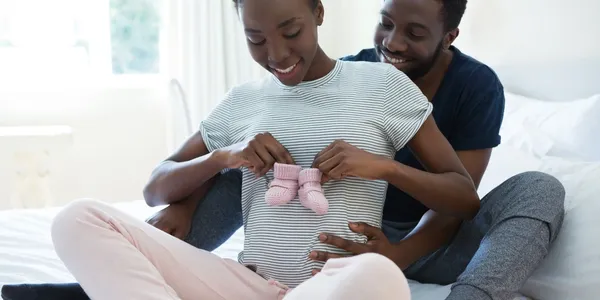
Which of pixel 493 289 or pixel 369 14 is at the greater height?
pixel 369 14

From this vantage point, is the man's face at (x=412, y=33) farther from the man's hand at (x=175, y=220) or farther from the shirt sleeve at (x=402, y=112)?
the man's hand at (x=175, y=220)

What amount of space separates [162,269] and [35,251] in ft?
2.40

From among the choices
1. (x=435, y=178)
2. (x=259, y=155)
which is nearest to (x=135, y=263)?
(x=259, y=155)

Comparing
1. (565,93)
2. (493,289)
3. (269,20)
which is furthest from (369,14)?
(493,289)

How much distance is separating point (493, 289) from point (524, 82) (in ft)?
3.93

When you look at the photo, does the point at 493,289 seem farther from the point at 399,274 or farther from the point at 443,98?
the point at 443,98

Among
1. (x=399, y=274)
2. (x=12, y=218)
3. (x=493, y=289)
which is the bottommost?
(x=12, y=218)

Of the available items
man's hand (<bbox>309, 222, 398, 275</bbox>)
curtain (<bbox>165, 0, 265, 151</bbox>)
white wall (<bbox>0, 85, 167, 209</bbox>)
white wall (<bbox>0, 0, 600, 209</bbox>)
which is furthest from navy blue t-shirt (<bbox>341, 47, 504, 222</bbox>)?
white wall (<bbox>0, 85, 167, 209</bbox>)

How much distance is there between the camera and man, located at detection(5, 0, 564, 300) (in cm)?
110

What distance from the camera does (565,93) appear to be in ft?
6.30

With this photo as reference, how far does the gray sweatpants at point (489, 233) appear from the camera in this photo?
3.49 ft

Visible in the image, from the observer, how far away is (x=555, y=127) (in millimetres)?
1769

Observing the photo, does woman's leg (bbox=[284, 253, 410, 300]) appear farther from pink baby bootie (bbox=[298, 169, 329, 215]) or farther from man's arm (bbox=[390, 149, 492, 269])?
man's arm (bbox=[390, 149, 492, 269])

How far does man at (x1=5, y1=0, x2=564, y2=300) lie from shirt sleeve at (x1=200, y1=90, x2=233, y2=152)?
0.08 meters
